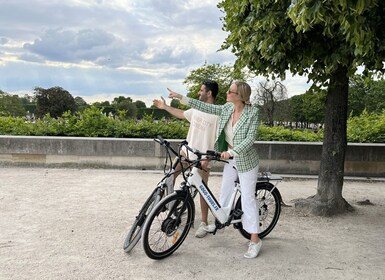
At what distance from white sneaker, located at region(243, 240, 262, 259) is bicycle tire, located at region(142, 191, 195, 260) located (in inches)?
27.9

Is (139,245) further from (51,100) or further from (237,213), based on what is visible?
(51,100)

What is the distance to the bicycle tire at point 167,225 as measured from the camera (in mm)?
3949

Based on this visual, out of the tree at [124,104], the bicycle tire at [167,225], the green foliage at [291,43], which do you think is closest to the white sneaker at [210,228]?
the bicycle tire at [167,225]

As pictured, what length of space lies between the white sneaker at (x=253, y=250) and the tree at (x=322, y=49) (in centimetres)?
194

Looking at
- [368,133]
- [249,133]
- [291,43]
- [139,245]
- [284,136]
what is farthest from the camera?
[284,136]

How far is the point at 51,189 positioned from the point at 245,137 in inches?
168

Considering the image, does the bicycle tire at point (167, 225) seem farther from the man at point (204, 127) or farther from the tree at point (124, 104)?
the tree at point (124, 104)

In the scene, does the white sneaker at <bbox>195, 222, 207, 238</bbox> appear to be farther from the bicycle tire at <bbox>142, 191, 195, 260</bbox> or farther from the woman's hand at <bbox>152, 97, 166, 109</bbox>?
the woman's hand at <bbox>152, 97, 166, 109</bbox>

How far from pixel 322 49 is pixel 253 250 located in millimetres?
2689

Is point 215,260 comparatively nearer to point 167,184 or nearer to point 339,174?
point 167,184

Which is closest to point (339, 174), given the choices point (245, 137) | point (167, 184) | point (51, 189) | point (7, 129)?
point (245, 137)

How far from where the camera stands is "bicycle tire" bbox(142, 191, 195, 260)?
155 inches

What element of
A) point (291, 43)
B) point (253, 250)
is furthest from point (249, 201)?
point (291, 43)

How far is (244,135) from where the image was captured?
4125 millimetres
